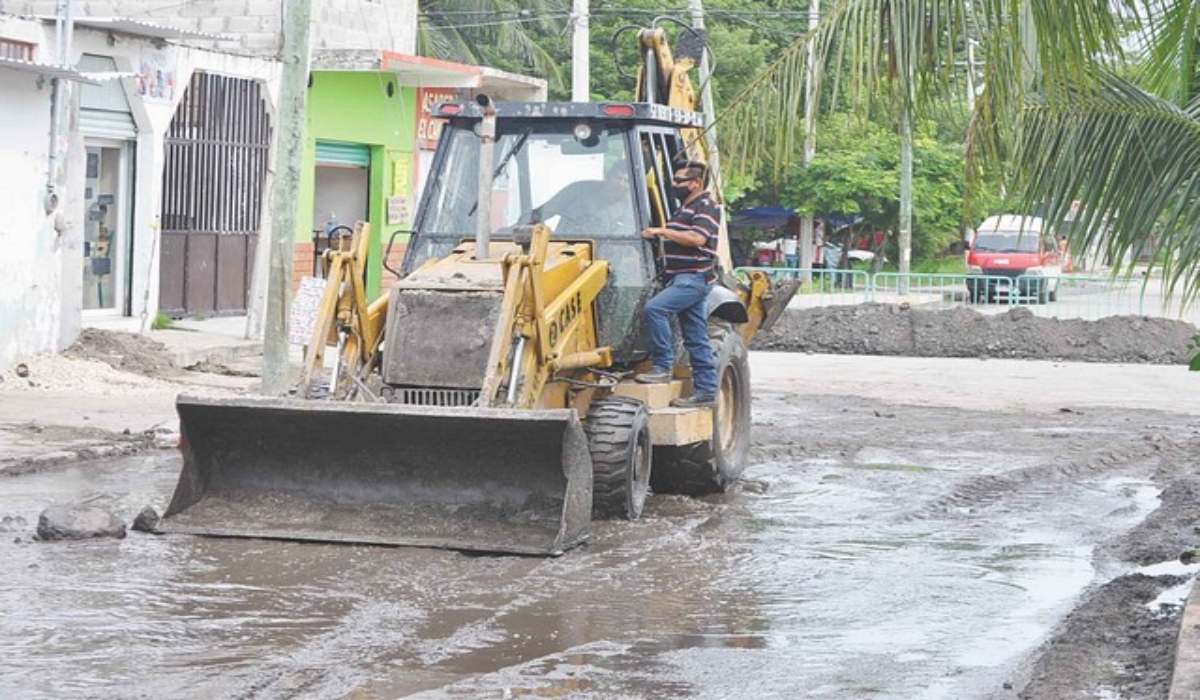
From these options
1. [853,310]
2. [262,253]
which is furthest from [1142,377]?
[262,253]

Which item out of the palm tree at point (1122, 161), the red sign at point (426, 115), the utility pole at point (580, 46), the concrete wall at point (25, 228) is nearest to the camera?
the palm tree at point (1122, 161)

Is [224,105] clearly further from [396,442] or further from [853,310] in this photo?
[396,442]

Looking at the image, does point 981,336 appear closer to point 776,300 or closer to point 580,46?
point 580,46

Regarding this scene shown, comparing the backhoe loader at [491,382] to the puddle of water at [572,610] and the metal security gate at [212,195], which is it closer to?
the puddle of water at [572,610]

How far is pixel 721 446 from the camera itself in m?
13.0

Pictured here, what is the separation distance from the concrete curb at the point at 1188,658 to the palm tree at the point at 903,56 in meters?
2.31

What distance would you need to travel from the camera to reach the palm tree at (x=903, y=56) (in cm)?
741

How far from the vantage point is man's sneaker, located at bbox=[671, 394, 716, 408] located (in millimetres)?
12211

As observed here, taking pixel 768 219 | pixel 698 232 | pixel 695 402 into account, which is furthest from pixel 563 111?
pixel 768 219

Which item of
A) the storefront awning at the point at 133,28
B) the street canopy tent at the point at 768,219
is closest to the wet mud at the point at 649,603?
the storefront awning at the point at 133,28

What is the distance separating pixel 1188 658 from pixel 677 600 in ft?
9.08

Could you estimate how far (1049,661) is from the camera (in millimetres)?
7930

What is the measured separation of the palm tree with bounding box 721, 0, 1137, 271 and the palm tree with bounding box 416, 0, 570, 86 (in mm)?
36259

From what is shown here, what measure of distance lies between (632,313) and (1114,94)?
3.38 m
